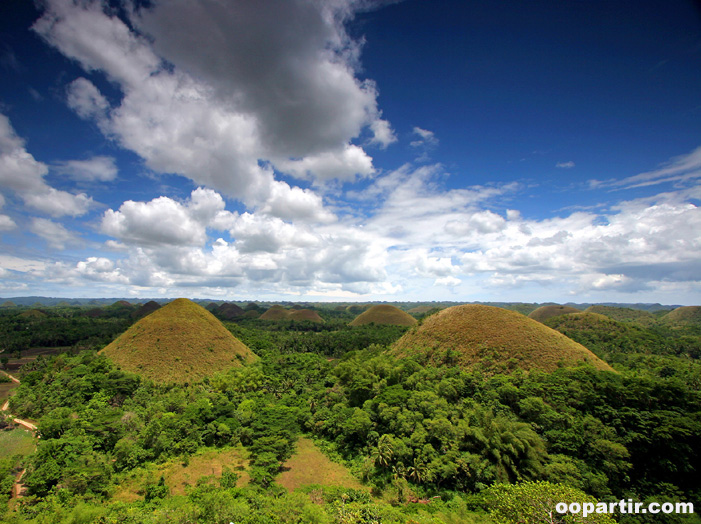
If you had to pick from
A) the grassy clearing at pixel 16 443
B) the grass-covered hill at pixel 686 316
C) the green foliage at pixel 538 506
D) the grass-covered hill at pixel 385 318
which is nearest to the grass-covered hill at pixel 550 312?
the grass-covered hill at pixel 686 316

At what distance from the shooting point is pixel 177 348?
125ft

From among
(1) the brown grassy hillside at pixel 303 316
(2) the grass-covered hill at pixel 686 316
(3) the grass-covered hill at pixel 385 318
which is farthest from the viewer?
(1) the brown grassy hillside at pixel 303 316

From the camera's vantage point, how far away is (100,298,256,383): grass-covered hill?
34906 mm

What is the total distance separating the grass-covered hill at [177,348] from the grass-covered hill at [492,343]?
25954 mm

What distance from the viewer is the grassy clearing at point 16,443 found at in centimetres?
2124

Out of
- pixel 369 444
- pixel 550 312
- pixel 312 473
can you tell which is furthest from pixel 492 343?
pixel 550 312

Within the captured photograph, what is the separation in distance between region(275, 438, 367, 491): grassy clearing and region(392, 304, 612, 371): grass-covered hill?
18077mm

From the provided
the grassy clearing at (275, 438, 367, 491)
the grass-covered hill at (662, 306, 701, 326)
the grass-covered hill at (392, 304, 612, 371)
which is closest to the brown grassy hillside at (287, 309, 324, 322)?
the grass-covered hill at (392, 304, 612, 371)

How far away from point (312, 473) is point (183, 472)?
911 centimetres

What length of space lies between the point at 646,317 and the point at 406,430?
16637 centimetres

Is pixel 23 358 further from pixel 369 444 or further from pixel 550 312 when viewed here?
pixel 550 312

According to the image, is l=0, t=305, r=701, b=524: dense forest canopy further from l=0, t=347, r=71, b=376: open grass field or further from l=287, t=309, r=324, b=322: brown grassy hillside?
l=287, t=309, r=324, b=322: brown grassy hillside

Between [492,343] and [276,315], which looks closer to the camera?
[492,343]

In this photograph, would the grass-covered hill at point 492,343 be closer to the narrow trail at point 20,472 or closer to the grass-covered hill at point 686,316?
the narrow trail at point 20,472
